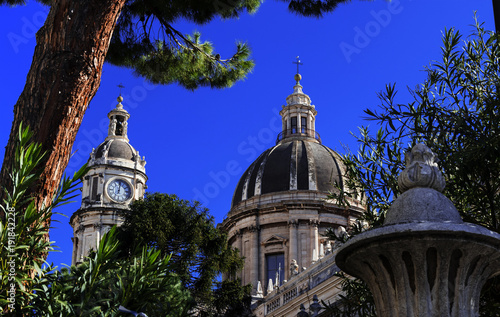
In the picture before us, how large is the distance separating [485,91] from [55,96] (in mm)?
7719

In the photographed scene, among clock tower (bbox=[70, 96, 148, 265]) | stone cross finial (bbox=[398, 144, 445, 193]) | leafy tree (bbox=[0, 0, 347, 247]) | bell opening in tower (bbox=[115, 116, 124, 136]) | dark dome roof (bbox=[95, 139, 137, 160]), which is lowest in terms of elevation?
stone cross finial (bbox=[398, 144, 445, 193])

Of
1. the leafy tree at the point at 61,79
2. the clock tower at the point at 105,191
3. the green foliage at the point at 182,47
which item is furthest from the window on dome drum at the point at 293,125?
the leafy tree at the point at 61,79

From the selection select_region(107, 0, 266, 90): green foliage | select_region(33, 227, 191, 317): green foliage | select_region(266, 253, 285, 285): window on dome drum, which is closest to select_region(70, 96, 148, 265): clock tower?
select_region(266, 253, 285, 285): window on dome drum

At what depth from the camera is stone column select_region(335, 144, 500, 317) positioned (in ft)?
25.8

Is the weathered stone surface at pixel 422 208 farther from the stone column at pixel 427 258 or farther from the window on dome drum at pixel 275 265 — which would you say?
the window on dome drum at pixel 275 265

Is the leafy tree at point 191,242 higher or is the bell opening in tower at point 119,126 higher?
the bell opening in tower at point 119,126

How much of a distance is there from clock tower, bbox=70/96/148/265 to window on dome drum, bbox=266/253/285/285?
9.61 m

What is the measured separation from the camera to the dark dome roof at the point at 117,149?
2055 inches

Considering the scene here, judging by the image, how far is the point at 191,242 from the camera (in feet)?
97.3

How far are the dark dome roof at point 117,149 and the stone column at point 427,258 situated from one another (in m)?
44.8

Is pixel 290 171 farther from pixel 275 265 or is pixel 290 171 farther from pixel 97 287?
pixel 97 287

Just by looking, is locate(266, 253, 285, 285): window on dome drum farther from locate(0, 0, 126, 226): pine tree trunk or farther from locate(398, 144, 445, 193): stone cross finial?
locate(398, 144, 445, 193): stone cross finial

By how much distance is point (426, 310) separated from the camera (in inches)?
311

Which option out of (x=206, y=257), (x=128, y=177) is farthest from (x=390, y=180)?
(x=128, y=177)
